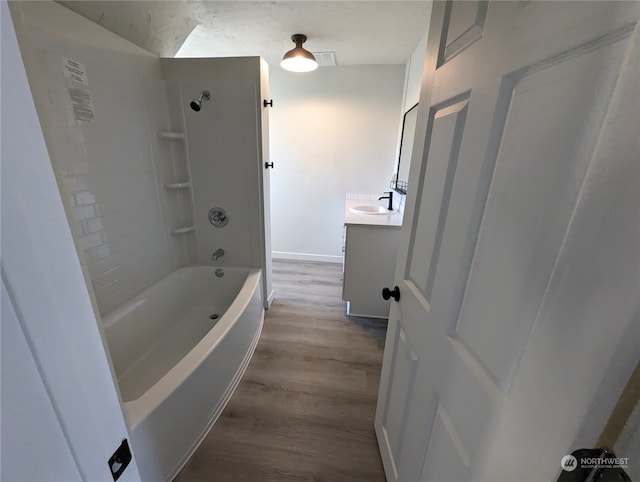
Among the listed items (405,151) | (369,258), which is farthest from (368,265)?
(405,151)

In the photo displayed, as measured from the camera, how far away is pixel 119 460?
1.77ft

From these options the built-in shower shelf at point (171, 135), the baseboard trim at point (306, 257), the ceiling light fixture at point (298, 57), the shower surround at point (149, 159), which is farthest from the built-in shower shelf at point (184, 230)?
the ceiling light fixture at point (298, 57)

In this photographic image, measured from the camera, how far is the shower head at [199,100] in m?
1.89

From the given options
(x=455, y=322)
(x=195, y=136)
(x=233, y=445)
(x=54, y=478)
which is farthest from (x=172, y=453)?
(x=195, y=136)

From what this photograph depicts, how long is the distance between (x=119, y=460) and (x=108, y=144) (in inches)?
67.1

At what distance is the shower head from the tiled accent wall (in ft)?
0.93

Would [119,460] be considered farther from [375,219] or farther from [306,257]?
[306,257]

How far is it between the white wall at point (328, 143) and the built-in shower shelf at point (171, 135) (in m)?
1.40

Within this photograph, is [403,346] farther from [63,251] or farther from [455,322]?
[63,251]

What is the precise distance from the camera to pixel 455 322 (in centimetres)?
65

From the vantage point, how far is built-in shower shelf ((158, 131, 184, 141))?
1940 mm

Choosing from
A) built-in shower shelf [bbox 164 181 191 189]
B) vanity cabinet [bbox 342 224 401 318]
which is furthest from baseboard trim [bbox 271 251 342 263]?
built-in shower shelf [bbox 164 181 191 189]

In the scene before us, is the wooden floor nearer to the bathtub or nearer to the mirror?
the bathtub

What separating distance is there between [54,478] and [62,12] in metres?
1.92
